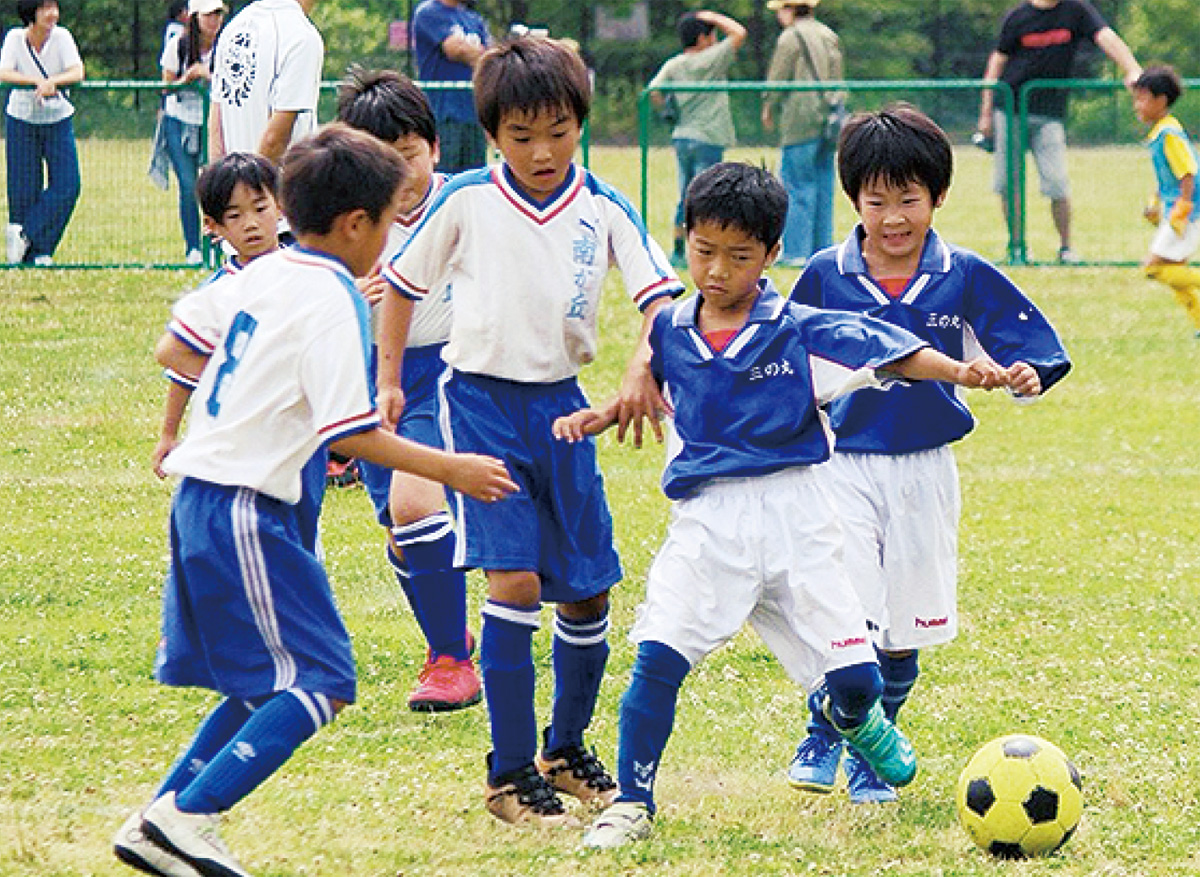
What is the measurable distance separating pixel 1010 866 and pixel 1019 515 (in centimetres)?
494

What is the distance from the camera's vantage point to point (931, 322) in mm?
5469

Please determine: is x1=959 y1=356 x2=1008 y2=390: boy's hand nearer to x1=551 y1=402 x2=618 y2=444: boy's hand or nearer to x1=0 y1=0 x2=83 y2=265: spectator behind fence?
x1=551 y1=402 x2=618 y2=444: boy's hand

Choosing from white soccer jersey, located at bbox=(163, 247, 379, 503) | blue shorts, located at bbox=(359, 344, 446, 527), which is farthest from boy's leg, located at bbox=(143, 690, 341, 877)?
blue shorts, located at bbox=(359, 344, 446, 527)

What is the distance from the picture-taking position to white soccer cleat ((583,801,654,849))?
16.5 ft

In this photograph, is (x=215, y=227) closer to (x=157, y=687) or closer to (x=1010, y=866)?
(x=157, y=687)

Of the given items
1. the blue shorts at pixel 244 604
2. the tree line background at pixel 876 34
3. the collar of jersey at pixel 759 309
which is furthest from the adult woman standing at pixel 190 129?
the tree line background at pixel 876 34

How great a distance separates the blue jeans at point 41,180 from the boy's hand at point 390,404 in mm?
10662

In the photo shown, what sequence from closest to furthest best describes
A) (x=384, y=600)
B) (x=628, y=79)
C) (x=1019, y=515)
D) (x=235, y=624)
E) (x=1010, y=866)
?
(x=235, y=624), (x=1010, y=866), (x=384, y=600), (x=1019, y=515), (x=628, y=79)

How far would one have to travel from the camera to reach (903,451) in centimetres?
553

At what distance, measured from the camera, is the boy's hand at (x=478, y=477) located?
451 centimetres

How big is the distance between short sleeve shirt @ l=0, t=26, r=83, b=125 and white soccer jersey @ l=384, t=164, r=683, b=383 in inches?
426

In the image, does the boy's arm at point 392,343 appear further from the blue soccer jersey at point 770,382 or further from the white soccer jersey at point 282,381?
the white soccer jersey at point 282,381

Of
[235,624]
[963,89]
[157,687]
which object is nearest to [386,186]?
[235,624]

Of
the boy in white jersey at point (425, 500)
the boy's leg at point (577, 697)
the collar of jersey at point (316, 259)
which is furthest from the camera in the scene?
the boy in white jersey at point (425, 500)
